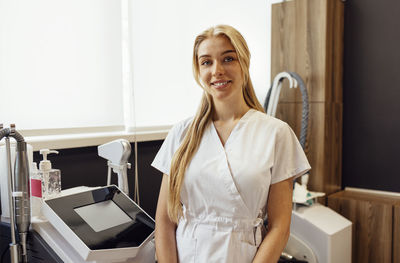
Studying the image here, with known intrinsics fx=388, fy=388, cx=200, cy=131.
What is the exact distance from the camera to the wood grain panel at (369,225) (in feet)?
7.67

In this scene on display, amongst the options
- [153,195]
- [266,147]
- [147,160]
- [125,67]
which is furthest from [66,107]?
[266,147]

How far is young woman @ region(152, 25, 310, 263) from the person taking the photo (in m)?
1.20

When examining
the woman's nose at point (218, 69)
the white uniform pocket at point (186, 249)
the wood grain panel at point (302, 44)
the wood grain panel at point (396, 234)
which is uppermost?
the wood grain panel at point (302, 44)

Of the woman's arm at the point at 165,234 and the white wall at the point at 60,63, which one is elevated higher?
the white wall at the point at 60,63

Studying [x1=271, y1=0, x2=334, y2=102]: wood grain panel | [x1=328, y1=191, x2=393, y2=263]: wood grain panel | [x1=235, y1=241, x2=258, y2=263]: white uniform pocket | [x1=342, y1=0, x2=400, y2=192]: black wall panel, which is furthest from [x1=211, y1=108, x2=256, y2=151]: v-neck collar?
[x1=342, y1=0, x2=400, y2=192]: black wall panel

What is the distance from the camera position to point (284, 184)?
1.23 m

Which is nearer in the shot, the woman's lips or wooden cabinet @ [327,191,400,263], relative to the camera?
the woman's lips

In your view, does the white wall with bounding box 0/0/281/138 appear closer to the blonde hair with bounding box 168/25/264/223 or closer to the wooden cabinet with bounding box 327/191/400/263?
the blonde hair with bounding box 168/25/264/223

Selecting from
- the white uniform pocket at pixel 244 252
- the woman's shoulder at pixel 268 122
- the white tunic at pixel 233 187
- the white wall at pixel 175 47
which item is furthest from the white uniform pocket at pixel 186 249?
the white wall at pixel 175 47

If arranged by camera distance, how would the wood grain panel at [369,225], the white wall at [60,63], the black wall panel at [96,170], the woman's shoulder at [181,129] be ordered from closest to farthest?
the woman's shoulder at [181,129] < the white wall at [60,63] < the black wall panel at [96,170] < the wood grain panel at [369,225]

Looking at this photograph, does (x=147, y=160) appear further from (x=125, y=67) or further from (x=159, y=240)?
(x=159, y=240)

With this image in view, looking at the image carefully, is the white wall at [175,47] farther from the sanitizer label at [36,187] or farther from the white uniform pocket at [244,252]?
the white uniform pocket at [244,252]

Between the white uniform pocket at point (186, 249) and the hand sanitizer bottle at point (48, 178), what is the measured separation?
1.47 ft

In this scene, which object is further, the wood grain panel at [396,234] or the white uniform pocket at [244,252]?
the wood grain panel at [396,234]
